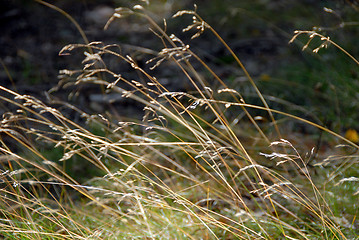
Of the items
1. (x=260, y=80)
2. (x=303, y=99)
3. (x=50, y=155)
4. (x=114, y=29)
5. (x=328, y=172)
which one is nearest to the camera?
(x=328, y=172)

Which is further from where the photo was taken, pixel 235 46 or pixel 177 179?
pixel 235 46

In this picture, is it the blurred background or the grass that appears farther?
the blurred background

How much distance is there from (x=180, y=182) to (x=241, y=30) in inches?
99.8

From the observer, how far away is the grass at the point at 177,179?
176 centimetres

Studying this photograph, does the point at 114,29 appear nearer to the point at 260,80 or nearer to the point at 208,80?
the point at 208,80

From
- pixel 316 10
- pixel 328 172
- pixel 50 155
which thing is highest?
pixel 316 10

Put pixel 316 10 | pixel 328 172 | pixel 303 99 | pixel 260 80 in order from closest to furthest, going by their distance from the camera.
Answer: pixel 328 172 → pixel 303 99 → pixel 260 80 → pixel 316 10

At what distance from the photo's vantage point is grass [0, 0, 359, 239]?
1758 millimetres

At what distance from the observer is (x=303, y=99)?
11.1ft

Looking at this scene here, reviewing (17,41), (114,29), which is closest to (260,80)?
(114,29)

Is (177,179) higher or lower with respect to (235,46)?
lower

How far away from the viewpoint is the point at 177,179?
266 cm

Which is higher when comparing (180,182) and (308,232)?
(308,232)

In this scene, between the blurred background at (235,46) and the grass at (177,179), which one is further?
the blurred background at (235,46)
